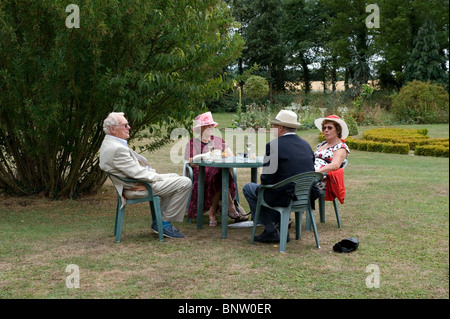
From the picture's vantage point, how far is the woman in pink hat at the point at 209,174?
20.8 ft

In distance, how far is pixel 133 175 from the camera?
5199 mm

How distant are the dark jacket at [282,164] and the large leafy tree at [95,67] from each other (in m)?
2.07

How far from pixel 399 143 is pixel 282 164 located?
9.84m

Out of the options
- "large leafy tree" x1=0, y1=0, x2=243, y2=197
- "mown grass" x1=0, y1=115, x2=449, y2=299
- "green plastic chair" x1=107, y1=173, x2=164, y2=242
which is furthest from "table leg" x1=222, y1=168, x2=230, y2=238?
"large leafy tree" x1=0, y1=0, x2=243, y2=197

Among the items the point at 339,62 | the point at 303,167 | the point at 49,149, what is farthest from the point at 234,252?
the point at 339,62

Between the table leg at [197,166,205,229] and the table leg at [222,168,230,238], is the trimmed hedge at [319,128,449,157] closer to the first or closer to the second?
the table leg at [197,166,205,229]

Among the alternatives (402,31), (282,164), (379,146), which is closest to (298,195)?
(282,164)

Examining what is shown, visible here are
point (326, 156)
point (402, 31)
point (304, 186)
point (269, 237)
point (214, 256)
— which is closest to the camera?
point (214, 256)

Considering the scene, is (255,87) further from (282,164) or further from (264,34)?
(282,164)

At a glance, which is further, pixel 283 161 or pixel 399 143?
pixel 399 143

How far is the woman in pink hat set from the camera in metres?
6.33

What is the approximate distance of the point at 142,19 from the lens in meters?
6.39

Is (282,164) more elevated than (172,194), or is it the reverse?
(282,164)

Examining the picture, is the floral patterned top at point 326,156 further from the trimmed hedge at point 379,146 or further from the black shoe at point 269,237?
the trimmed hedge at point 379,146
